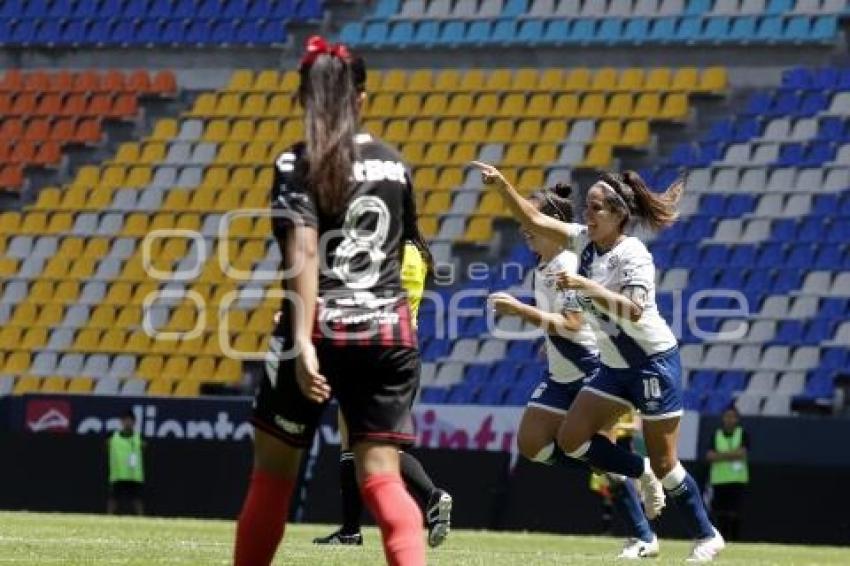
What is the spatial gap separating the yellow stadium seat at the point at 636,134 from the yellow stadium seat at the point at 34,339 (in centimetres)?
852

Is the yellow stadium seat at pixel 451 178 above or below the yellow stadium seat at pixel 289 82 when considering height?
below

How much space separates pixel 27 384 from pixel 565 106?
825 centimetres

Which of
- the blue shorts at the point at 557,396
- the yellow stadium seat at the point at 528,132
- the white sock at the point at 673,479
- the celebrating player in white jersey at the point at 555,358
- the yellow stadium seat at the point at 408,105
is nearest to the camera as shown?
the white sock at the point at 673,479

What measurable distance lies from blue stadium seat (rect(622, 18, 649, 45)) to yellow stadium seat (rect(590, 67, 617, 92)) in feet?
1.66

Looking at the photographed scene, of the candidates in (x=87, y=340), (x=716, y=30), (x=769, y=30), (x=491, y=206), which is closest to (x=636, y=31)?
(x=716, y=30)

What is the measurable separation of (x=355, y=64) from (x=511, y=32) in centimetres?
2346

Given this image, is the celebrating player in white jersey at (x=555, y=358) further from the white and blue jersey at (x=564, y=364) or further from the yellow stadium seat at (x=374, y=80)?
the yellow stadium seat at (x=374, y=80)

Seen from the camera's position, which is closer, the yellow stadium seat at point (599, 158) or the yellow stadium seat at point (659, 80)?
the yellow stadium seat at point (599, 158)

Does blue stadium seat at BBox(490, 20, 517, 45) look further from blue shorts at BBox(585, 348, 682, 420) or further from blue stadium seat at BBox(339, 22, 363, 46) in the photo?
blue shorts at BBox(585, 348, 682, 420)

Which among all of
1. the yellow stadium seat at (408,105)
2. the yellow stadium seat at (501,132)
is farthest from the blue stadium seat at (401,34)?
the yellow stadium seat at (501,132)

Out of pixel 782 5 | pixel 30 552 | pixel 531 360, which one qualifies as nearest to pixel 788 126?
pixel 782 5

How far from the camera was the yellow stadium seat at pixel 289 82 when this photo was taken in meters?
32.5

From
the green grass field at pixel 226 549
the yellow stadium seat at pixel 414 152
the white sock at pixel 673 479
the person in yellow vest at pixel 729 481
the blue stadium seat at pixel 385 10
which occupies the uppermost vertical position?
the blue stadium seat at pixel 385 10

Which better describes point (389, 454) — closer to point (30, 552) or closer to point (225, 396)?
point (30, 552)
